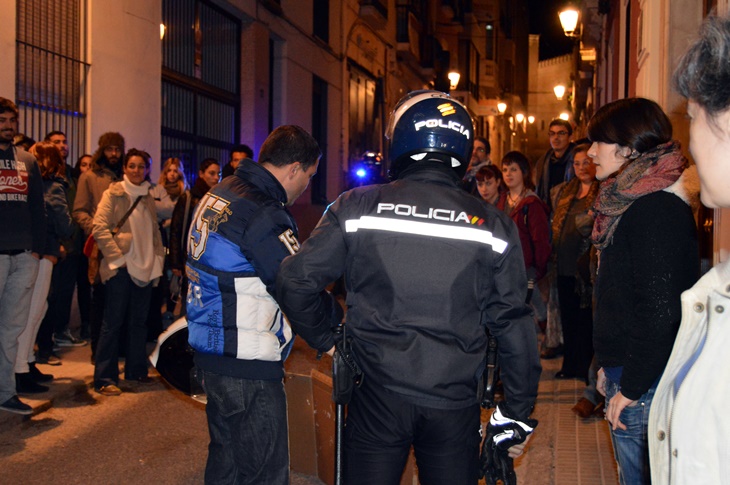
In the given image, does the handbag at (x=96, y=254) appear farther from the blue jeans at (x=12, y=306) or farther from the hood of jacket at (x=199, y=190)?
the blue jeans at (x=12, y=306)

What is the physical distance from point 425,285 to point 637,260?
0.83 meters

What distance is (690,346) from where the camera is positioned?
1.86 metres

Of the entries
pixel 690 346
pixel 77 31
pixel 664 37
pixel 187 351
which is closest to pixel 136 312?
pixel 187 351

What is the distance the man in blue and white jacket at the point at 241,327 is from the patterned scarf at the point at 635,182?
1256 millimetres

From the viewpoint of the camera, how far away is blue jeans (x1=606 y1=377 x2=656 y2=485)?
114 inches

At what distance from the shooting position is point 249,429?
3.31 m

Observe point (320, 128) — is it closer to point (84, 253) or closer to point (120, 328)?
point (84, 253)

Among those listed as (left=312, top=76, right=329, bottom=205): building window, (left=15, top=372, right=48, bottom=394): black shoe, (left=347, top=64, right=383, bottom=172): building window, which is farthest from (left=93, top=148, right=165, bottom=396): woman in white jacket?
(left=347, top=64, right=383, bottom=172): building window

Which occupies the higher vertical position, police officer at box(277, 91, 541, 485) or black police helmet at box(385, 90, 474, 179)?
black police helmet at box(385, 90, 474, 179)

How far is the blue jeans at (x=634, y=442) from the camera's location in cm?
289

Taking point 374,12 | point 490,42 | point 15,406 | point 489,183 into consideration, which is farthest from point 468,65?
point 15,406

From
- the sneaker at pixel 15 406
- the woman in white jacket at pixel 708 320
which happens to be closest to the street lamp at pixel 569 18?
the sneaker at pixel 15 406

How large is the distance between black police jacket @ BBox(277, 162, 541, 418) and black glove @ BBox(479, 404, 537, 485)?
0.06 meters

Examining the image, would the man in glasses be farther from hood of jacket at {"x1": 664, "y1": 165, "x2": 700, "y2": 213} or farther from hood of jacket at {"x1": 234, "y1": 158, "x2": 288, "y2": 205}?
hood of jacket at {"x1": 234, "y1": 158, "x2": 288, "y2": 205}
